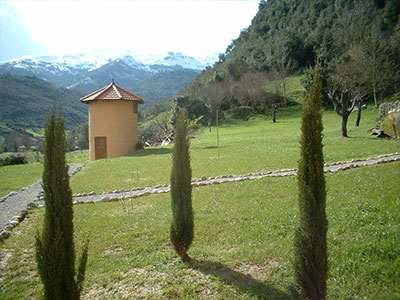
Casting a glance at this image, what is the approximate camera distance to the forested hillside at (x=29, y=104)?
6294 cm

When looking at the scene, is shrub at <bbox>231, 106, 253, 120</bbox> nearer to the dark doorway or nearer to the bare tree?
the bare tree

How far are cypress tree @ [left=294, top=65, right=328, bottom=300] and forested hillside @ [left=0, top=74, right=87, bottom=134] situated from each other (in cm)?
5821

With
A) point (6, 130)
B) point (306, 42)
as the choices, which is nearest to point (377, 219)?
point (306, 42)

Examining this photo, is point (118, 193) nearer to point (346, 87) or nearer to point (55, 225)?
point (55, 225)

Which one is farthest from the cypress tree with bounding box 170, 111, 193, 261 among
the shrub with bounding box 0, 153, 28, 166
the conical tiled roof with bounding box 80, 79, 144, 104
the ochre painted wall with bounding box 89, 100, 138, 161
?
the shrub with bounding box 0, 153, 28, 166

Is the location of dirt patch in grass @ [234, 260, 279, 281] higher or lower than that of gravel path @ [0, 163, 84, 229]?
lower

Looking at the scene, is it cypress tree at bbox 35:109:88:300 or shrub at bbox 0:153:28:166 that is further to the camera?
shrub at bbox 0:153:28:166

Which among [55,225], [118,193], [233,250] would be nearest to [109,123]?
[118,193]

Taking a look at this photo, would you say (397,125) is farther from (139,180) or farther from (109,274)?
(109,274)

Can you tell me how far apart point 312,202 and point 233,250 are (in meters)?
2.62

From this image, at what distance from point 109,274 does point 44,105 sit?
246 feet

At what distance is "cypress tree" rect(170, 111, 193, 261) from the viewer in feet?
17.9

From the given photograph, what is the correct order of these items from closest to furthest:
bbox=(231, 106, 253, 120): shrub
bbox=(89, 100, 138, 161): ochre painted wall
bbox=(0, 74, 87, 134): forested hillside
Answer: bbox=(89, 100, 138, 161): ochre painted wall, bbox=(231, 106, 253, 120): shrub, bbox=(0, 74, 87, 134): forested hillside

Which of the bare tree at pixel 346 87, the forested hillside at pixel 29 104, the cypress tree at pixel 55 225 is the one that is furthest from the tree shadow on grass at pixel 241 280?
the forested hillside at pixel 29 104
